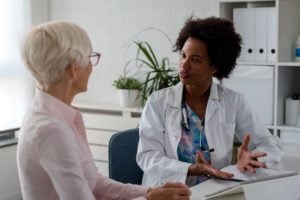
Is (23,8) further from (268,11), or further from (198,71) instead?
(198,71)

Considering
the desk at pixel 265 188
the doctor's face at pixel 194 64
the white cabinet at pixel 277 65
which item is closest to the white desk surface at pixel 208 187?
the desk at pixel 265 188

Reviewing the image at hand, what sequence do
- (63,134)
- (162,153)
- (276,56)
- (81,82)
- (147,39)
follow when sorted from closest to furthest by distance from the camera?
(63,134), (81,82), (162,153), (276,56), (147,39)

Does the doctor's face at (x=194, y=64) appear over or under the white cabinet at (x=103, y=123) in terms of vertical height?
over

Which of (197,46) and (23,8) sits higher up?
(23,8)

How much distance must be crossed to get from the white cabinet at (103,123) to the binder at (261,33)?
110cm

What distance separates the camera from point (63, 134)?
1.50 meters

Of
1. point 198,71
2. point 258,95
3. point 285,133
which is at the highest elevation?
point 198,71

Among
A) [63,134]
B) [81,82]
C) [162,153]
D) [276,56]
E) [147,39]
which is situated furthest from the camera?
[147,39]

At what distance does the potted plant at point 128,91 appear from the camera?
13.1 ft

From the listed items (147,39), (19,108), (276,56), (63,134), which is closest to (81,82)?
(63,134)

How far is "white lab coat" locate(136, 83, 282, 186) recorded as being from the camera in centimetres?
226

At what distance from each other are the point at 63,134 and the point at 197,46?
107cm

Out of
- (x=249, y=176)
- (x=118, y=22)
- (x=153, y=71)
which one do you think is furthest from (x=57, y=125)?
(x=118, y=22)

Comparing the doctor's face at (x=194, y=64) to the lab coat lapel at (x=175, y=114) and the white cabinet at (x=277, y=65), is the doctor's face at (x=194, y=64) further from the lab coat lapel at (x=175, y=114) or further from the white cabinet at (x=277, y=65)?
the white cabinet at (x=277, y=65)
